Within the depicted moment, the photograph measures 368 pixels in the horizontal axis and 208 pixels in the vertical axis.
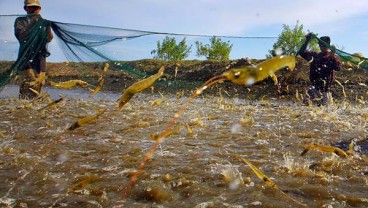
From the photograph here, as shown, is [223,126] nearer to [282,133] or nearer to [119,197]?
[282,133]

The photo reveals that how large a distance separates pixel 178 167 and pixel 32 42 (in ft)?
19.3

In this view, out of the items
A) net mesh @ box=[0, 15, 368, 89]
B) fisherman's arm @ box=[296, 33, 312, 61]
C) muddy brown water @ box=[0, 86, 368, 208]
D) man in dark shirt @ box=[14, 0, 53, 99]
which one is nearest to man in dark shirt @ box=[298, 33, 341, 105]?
fisherman's arm @ box=[296, 33, 312, 61]

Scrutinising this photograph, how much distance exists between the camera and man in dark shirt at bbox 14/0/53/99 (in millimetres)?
7328

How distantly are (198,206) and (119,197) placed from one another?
0.51 meters

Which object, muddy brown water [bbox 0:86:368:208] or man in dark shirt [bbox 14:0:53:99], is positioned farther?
man in dark shirt [bbox 14:0:53:99]

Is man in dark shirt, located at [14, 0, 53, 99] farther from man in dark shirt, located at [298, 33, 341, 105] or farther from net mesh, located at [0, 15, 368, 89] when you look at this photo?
man in dark shirt, located at [298, 33, 341, 105]

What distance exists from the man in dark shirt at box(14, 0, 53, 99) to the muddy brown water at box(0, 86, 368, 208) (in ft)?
9.39

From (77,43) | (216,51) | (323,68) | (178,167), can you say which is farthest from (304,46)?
(216,51)

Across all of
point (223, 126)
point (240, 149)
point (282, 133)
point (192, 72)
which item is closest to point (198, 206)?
point (240, 149)

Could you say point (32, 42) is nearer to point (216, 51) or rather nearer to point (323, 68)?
point (323, 68)

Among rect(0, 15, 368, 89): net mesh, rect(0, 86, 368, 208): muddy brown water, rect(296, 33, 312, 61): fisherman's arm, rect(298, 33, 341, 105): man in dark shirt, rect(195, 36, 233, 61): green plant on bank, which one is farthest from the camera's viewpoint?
rect(195, 36, 233, 61): green plant on bank

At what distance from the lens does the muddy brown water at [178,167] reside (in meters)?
2.23

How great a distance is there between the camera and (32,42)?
755 centimetres

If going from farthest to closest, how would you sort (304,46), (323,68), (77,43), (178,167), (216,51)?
(216,51), (323,68), (304,46), (77,43), (178,167)
